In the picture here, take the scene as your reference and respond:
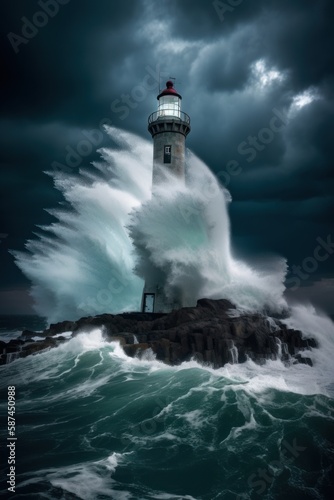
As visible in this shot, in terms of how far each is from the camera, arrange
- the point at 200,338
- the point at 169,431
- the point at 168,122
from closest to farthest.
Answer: the point at 169,431, the point at 200,338, the point at 168,122

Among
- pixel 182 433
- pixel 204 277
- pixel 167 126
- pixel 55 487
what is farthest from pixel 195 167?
pixel 55 487

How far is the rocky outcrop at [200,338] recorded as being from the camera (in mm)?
11328

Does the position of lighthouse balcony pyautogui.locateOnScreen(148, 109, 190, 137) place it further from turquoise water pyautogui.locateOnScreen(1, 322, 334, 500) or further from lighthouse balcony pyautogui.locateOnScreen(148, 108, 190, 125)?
turquoise water pyautogui.locateOnScreen(1, 322, 334, 500)

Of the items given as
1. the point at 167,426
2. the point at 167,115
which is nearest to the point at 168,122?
the point at 167,115

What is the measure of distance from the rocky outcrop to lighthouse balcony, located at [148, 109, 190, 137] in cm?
986

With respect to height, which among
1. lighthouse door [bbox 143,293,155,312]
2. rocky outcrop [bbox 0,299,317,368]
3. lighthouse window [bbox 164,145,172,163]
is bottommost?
rocky outcrop [bbox 0,299,317,368]

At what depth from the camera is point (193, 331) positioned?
471 inches

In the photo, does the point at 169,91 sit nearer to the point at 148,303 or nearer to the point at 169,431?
the point at 148,303

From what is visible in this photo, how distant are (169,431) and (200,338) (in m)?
4.73

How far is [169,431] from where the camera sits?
6980mm

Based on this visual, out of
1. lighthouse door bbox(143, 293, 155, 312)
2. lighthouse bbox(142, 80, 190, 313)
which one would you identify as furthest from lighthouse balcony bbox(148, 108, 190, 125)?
lighthouse door bbox(143, 293, 155, 312)

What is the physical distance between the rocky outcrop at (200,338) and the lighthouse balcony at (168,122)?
986 cm

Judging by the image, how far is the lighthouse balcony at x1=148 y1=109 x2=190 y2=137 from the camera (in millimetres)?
18172

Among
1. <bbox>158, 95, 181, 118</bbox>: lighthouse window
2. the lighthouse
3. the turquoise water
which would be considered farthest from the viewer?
<bbox>158, 95, 181, 118</bbox>: lighthouse window
